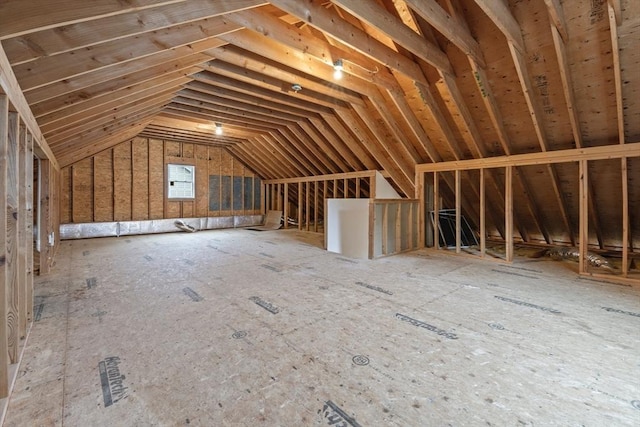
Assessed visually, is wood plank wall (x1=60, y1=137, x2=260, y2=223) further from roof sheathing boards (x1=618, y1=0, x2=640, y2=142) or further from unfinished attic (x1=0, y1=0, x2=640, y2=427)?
roof sheathing boards (x1=618, y1=0, x2=640, y2=142)

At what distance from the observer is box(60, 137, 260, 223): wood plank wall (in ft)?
24.7

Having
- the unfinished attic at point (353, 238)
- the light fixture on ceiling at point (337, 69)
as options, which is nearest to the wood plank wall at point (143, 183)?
the unfinished attic at point (353, 238)

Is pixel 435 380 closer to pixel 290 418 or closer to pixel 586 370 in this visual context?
pixel 290 418

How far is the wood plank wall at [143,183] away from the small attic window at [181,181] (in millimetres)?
135

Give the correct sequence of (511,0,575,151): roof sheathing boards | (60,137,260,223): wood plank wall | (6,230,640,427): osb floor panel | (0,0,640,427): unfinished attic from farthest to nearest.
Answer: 1. (60,137,260,223): wood plank wall
2. (511,0,575,151): roof sheathing boards
3. (0,0,640,427): unfinished attic
4. (6,230,640,427): osb floor panel

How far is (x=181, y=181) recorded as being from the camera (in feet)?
29.6

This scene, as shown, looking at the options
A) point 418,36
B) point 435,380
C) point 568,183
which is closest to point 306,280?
point 435,380

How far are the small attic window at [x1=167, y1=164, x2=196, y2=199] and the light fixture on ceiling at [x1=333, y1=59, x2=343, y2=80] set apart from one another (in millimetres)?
7052

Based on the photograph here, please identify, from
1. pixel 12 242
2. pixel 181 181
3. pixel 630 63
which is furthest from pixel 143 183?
pixel 630 63

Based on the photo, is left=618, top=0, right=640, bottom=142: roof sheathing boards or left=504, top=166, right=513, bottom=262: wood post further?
left=504, top=166, right=513, bottom=262: wood post

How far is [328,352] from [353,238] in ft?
11.3

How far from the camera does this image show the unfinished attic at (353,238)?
148 centimetres

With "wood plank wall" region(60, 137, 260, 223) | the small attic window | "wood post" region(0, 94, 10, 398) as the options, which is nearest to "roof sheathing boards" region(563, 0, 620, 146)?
"wood post" region(0, 94, 10, 398)

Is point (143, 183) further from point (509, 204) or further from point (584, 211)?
point (584, 211)
